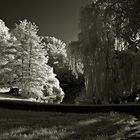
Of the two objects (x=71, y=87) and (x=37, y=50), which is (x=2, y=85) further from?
(x=71, y=87)

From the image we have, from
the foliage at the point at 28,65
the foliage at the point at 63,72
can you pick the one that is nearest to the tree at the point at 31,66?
the foliage at the point at 28,65

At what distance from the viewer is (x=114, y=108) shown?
1869cm

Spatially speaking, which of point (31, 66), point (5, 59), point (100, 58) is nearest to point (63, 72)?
point (31, 66)

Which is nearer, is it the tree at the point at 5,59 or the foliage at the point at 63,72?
the tree at the point at 5,59

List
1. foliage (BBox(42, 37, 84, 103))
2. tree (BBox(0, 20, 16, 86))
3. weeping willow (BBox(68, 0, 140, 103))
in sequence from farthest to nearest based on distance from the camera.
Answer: foliage (BBox(42, 37, 84, 103)) → tree (BBox(0, 20, 16, 86)) → weeping willow (BBox(68, 0, 140, 103))

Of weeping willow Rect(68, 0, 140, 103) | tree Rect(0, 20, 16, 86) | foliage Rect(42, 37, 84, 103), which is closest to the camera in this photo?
weeping willow Rect(68, 0, 140, 103)

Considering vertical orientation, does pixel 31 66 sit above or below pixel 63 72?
below

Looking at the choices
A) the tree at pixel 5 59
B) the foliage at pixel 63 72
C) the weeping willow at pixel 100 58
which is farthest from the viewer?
the foliage at pixel 63 72

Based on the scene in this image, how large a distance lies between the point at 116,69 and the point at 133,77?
5.12ft

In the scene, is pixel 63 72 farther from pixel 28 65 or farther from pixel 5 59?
pixel 5 59

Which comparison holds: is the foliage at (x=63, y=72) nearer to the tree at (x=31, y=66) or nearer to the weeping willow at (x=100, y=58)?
the tree at (x=31, y=66)

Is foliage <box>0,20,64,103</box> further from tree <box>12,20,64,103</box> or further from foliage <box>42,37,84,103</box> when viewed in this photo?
foliage <box>42,37,84,103</box>

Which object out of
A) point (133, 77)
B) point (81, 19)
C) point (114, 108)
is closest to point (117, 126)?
point (114, 108)

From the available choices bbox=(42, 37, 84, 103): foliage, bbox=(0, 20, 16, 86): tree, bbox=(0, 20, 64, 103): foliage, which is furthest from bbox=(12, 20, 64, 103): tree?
bbox=(42, 37, 84, 103): foliage
